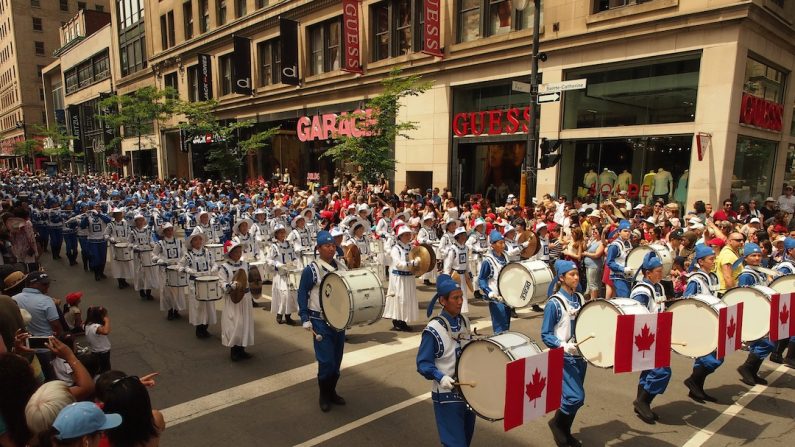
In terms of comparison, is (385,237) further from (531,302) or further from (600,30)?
(600,30)

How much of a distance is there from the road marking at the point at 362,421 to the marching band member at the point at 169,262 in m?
5.47

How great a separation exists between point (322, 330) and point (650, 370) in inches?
153

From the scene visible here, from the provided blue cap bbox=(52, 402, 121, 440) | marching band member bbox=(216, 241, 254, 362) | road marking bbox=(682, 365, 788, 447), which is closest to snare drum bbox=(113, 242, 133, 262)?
marching band member bbox=(216, 241, 254, 362)

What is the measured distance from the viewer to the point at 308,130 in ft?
90.1

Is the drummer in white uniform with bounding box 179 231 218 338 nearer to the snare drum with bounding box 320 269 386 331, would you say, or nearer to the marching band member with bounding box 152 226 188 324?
the marching band member with bounding box 152 226 188 324

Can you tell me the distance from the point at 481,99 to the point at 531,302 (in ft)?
50.8

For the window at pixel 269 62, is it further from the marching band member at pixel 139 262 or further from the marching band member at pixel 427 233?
the marching band member at pixel 427 233

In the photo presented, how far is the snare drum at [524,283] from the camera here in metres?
6.70

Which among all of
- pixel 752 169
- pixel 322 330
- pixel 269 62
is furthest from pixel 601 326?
pixel 269 62

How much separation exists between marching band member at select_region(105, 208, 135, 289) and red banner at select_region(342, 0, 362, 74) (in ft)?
47.6

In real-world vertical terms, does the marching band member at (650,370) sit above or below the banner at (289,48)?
below

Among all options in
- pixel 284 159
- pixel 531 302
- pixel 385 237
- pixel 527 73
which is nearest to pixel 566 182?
pixel 527 73

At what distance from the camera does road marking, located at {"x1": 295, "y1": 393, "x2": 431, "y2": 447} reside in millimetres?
5106

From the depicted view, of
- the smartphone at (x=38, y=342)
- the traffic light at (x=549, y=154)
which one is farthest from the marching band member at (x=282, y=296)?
the traffic light at (x=549, y=154)
